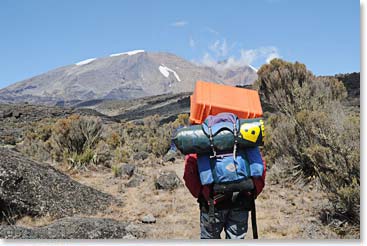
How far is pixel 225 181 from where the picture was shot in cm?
214

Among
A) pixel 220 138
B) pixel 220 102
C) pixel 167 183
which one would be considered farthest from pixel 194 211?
pixel 220 138

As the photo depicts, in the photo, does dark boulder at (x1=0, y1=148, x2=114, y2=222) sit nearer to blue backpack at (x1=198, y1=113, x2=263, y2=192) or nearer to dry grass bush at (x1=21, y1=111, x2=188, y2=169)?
blue backpack at (x1=198, y1=113, x2=263, y2=192)

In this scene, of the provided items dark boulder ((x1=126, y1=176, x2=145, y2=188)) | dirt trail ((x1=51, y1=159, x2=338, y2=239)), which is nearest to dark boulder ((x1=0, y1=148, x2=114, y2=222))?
dirt trail ((x1=51, y1=159, x2=338, y2=239))

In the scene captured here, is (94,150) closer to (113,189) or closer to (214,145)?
(113,189)

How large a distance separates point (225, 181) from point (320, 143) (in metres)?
2.87

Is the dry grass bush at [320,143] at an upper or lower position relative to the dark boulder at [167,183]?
upper

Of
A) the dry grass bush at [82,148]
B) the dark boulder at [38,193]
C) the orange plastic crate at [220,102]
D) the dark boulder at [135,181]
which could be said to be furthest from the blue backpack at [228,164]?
the dry grass bush at [82,148]

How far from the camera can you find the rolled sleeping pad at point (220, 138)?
2.12 m

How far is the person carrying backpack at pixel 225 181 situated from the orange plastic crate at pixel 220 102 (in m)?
0.10

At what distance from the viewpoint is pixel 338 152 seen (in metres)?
4.01

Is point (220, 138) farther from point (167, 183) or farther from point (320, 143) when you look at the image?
point (167, 183)

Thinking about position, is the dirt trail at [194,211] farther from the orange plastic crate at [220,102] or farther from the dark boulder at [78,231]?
the orange plastic crate at [220,102]

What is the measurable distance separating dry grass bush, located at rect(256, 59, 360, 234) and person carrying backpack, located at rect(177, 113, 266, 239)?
165cm

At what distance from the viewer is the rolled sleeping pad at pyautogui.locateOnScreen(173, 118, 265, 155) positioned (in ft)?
6.96
